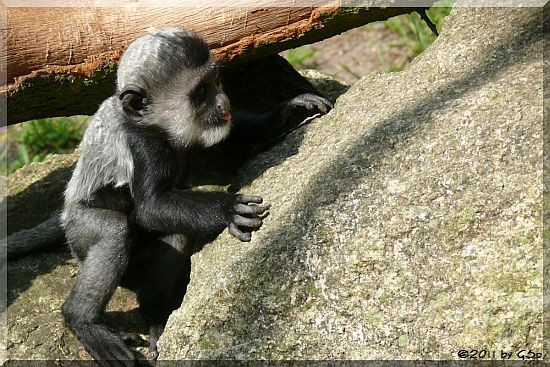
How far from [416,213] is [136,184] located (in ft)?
6.56

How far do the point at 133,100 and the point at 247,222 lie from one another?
1195 mm

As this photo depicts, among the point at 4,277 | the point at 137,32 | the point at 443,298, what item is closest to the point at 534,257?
the point at 443,298

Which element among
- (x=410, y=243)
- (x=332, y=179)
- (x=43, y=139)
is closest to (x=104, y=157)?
(x=332, y=179)

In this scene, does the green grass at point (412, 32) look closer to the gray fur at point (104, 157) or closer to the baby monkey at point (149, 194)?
the baby monkey at point (149, 194)

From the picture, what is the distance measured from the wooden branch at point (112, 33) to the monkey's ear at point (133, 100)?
66cm

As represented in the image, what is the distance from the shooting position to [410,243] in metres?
4.04

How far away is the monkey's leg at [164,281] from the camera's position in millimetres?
5375

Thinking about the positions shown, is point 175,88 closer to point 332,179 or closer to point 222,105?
point 222,105

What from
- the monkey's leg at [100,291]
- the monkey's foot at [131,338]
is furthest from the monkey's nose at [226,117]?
the monkey's foot at [131,338]

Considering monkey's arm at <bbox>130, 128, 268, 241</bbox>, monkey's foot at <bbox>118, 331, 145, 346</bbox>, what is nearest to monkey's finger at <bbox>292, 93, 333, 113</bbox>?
monkey's arm at <bbox>130, 128, 268, 241</bbox>

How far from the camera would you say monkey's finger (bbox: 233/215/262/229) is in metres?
4.66

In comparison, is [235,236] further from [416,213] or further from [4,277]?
[4,277]

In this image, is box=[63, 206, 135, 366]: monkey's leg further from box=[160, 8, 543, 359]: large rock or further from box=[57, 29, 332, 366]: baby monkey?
box=[160, 8, 543, 359]: large rock

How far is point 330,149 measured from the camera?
16.2 feet
